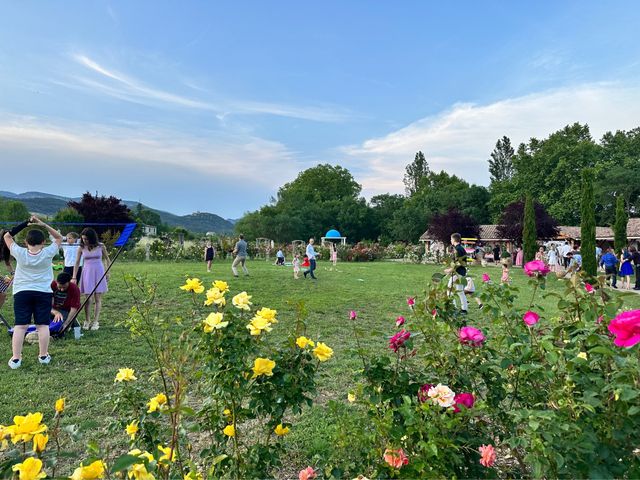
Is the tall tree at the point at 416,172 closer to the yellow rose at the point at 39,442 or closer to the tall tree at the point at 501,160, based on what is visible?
the tall tree at the point at 501,160

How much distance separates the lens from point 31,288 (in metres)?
4.67

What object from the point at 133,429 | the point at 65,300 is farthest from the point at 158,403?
the point at 65,300

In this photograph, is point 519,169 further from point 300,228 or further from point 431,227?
point 300,228

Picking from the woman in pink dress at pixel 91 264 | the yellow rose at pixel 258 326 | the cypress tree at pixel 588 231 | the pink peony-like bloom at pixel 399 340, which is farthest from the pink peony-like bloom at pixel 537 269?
the cypress tree at pixel 588 231

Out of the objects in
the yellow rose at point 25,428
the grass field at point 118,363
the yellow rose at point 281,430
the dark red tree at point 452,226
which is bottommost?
the grass field at point 118,363

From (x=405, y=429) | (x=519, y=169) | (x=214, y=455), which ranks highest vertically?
(x=519, y=169)

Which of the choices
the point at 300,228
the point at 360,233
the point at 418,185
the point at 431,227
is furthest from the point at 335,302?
the point at 418,185

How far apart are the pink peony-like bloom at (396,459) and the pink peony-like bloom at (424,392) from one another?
0.25 metres

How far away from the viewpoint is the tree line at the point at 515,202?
40531 mm

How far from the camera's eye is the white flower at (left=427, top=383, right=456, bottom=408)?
144 centimetres

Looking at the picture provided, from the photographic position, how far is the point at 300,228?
4888cm

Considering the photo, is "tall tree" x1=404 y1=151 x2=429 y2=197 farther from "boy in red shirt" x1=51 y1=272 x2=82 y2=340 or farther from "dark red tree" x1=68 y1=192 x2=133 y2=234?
"boy in red shirt" x1=51 y1=272 x2=82 y2=340

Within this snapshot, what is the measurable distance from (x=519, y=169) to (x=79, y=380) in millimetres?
53448

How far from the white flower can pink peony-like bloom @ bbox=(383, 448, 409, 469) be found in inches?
8.8
